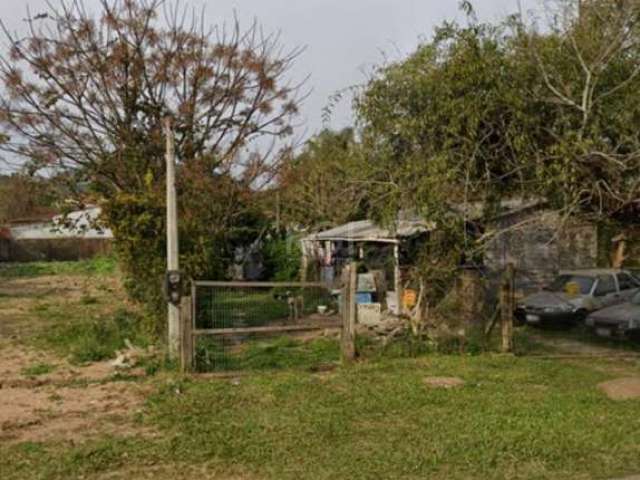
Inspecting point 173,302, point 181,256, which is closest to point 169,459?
Result: point 173,302

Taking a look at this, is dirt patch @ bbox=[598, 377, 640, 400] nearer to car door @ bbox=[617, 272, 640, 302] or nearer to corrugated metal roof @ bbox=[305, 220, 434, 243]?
corrugated metal roof @ bbox=[305, 220, 434, 243]

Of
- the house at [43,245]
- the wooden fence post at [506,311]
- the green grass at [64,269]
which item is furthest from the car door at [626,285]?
the house at [43,245]

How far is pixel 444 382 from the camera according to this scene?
971 cm

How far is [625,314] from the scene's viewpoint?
14.1 metres

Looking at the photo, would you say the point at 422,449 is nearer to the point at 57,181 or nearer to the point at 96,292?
the point at 57,181

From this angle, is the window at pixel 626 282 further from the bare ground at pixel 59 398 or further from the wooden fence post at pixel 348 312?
the bare ground at pixel 59 398

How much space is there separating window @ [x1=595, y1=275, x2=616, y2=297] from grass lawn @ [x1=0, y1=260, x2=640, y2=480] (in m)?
6.76

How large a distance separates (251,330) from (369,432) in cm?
332

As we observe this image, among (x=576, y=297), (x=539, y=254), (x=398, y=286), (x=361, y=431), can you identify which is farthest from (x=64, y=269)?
(x=361, y=431)

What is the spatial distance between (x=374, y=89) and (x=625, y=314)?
6.85 m

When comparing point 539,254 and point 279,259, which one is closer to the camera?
point 539,254

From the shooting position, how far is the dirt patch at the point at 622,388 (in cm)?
897

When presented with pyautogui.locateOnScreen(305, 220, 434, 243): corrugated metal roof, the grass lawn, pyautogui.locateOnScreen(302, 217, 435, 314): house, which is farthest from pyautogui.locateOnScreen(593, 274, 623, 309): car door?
the grass lawn

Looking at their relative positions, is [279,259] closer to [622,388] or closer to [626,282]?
[626,282]
